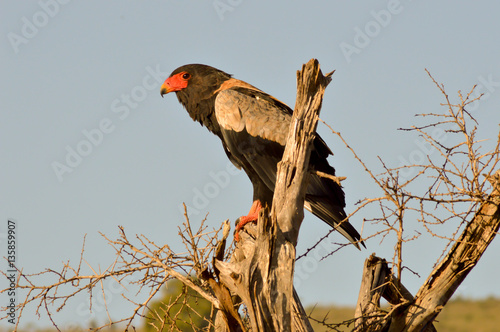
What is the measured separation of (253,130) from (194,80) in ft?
4.00

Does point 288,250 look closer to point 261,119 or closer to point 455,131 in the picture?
point 455,131

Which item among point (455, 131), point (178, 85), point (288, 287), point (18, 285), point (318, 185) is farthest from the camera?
point (178, 85)

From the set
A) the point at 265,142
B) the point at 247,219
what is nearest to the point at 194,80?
the point at 265,142

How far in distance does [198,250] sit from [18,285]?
1.47 meters

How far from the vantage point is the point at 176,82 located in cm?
739

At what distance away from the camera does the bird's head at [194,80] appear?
7.16 meters

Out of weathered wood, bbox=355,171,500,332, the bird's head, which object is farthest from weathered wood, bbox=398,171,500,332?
the bird's head

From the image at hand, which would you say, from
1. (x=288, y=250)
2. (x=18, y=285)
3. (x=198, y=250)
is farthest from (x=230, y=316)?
(x=18, y=285)

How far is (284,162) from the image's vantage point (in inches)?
171

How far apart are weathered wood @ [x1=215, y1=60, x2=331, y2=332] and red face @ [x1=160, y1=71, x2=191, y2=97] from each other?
3.20 metres

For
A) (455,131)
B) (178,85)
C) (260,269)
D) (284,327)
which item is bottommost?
(284,327)

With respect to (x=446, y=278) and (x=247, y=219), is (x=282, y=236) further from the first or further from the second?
(x=247, y=219)

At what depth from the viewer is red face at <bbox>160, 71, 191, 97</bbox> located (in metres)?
7.34

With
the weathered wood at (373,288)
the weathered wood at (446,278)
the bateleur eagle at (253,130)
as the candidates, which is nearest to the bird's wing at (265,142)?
the bateleur eagle at (253,130)
